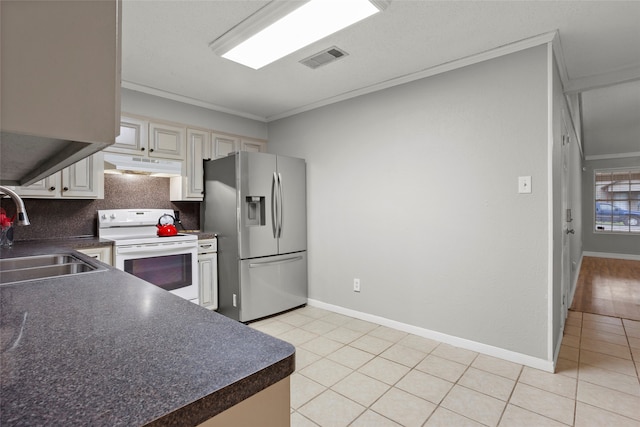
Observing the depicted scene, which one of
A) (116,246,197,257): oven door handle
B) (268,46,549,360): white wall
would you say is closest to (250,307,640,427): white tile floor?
(268,46,549,360): white wall

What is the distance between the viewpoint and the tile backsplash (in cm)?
279

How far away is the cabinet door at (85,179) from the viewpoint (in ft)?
8.89

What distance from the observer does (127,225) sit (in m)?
3.16

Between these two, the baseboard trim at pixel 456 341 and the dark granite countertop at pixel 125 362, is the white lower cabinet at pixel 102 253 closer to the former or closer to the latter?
the dark granite countertop at pixel 125 362

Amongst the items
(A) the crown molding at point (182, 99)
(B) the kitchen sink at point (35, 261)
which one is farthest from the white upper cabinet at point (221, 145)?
(B) the kitchen sink at point (35, 261)

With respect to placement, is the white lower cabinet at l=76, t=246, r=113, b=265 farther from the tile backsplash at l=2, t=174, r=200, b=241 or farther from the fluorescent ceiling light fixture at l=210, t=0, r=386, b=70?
the fluorescent ceiling light fixture at l=210, t=0, r=386, b=70

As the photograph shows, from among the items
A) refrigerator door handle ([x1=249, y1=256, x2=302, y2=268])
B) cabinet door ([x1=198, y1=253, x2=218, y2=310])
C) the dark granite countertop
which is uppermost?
the dark granite countertop

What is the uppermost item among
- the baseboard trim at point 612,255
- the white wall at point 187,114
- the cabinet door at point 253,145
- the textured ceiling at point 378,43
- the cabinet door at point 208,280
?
the textured ceiling at point 378,43

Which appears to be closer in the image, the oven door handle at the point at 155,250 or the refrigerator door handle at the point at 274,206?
the oven door handle at the point at 155,250

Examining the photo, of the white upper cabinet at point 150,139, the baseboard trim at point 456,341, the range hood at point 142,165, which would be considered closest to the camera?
the baseboard trim at point 456,341

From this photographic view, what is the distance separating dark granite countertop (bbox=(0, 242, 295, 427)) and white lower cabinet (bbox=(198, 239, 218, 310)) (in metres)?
2.34

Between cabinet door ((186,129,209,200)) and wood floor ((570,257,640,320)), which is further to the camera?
wood floor ((570,257,640,320))

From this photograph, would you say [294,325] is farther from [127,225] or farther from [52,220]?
[52,220]

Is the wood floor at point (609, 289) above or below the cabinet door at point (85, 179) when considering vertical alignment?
below
